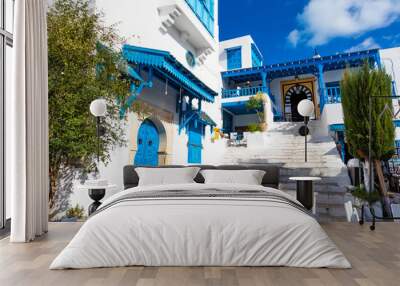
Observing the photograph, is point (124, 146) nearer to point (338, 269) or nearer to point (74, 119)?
point (74, 119)

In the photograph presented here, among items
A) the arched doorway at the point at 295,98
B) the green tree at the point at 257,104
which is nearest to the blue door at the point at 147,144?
the green tree at the point at 257,104

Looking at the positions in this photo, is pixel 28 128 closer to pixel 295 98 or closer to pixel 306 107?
pixel 306 107

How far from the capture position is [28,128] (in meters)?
2.99

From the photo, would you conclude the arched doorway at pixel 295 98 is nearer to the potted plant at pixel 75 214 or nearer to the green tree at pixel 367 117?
the green tree at pixel 367 117

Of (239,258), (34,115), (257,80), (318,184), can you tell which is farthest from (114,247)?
(257,80)

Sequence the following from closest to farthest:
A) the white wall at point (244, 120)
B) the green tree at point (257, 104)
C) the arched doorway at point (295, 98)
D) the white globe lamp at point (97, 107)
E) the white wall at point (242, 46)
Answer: the white globe lamp at point (97, 107), the white wall at point (242, 46), the white wall at point (244, 120), the arched doorway at point (295, 98), the green tree at point (257, 104)

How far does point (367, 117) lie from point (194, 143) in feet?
9.49

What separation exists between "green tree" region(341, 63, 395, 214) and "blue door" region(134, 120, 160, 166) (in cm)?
310

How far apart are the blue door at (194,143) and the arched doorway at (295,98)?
6.89ft

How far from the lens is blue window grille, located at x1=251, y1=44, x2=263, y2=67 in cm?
609

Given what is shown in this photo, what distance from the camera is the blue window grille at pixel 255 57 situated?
6.09 metres

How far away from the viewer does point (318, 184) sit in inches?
202

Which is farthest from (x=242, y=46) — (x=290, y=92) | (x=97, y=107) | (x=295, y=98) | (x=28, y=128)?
(x=28, y=128)

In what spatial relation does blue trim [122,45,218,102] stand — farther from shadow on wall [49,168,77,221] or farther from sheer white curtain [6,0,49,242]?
shadow on wall [49,168,77,221]
